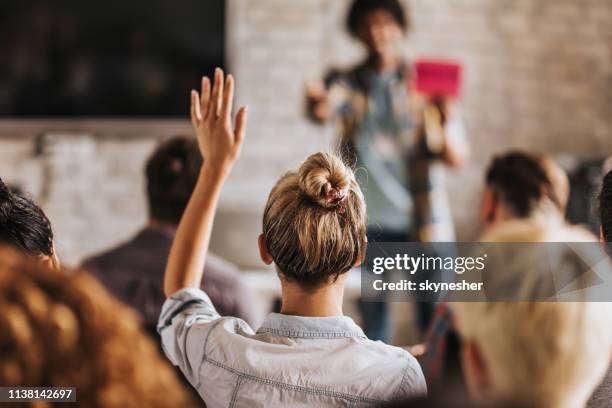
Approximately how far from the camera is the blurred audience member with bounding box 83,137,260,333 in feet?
4.94

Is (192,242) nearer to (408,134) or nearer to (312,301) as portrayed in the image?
(312,301)

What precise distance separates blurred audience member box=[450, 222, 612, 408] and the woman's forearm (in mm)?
532

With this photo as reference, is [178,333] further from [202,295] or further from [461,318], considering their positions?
[461,318]

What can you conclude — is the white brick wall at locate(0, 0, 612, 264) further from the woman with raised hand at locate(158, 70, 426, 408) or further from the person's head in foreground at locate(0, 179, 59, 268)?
the woman with raised hand at locate(158, 70, 426, 408)

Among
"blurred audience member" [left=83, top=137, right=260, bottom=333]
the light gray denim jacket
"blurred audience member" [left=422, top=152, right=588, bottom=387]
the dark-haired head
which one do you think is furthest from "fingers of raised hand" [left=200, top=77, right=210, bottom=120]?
the dark-haired head

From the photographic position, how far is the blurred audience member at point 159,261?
4.94 feet

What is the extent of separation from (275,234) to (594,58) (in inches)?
123

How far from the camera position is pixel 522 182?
1.66 m

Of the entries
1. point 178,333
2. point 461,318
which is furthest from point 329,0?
point 461,318

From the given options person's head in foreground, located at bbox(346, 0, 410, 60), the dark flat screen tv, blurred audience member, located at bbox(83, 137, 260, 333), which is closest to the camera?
blurred audience member, located at bbox(83, 137, 260, 333)

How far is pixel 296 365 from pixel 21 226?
0.45 m

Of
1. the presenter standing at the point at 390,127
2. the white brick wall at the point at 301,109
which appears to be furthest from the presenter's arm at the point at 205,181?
the white brick wall at the point at 301,109

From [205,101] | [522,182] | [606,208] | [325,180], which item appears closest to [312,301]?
[325,180]

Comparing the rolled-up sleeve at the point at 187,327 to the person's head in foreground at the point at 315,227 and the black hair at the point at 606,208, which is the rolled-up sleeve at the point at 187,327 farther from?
the black hair at the point at 606,208
